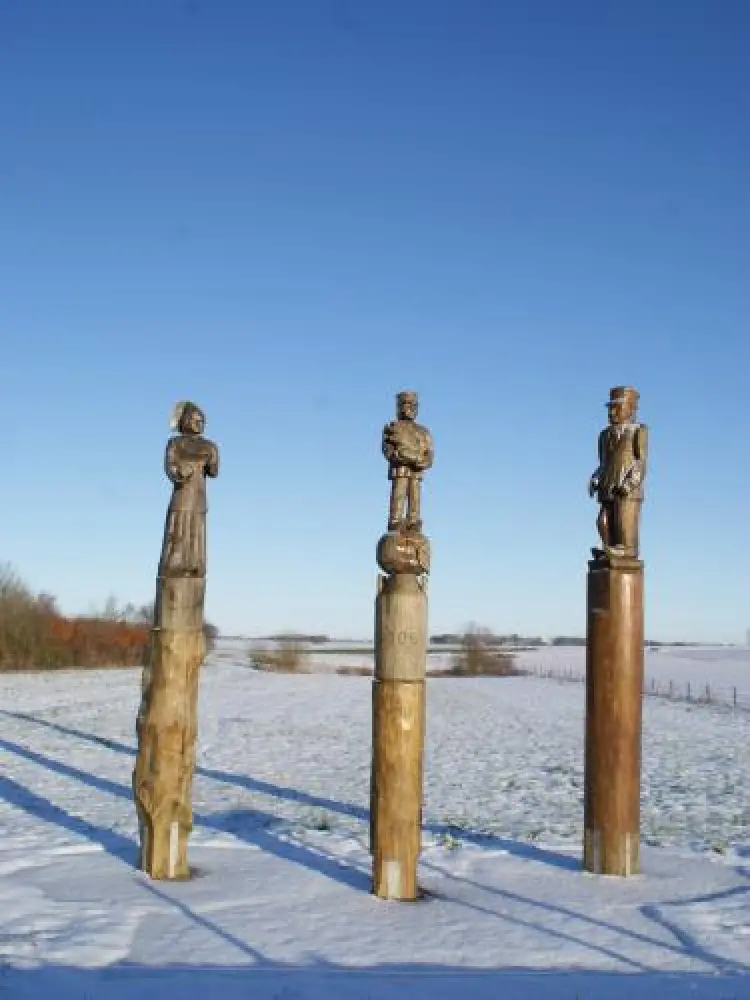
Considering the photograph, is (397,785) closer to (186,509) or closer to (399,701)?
(399,701)

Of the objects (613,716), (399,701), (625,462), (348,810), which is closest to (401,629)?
(399,701)

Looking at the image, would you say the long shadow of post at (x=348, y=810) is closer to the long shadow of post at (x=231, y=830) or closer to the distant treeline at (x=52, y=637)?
the long shadow of post at (x=231, y=830)

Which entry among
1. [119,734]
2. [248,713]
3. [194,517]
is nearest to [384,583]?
[194,517]

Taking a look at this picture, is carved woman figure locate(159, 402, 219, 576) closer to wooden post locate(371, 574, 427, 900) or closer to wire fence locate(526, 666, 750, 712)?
wooden post locate(371, 574, 427, 900)

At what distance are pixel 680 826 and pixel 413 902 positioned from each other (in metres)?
4.61

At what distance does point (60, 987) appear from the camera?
5.30 metres

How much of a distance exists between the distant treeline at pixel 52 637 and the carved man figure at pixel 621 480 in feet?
128

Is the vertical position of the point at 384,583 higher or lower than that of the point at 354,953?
higher

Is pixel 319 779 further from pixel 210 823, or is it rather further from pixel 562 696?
pixel 562 696

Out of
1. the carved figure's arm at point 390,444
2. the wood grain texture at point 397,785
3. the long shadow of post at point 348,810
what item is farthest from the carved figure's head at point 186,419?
the long shadow of post at point 348,810

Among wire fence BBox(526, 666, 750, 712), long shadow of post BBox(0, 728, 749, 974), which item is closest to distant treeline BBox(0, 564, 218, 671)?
wire fence BBox(526, 666, 750, 712)

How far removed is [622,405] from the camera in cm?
874

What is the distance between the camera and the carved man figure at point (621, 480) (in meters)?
8.55

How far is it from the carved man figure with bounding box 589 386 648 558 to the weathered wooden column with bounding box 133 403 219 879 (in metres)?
3.48
